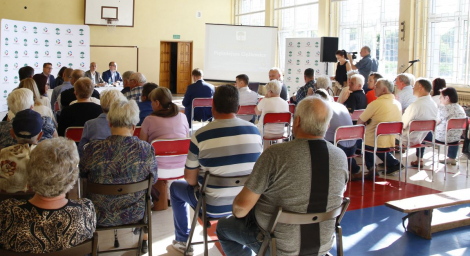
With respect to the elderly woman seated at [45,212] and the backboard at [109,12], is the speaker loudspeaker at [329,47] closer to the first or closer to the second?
the backboard at [109,12]

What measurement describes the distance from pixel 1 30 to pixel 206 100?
6.26 m

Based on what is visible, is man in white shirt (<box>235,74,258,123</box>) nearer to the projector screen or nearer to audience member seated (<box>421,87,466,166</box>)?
audience member seated (<box>421,87,466,166</box>)

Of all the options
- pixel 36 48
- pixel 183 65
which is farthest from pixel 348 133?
pixel 183 65

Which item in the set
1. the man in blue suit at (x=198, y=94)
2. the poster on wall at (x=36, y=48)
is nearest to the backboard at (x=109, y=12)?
the poster on wall at (x=36, y=48)

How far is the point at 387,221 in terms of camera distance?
14.4 feet

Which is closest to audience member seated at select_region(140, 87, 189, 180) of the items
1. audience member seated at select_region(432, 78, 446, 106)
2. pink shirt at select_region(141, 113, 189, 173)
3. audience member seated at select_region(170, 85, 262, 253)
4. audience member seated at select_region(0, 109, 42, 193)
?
pink shirt at select_region(141, 113, 189, 173)

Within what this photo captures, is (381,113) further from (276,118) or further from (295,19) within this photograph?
(295,19)

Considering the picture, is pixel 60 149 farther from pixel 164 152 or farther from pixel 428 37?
pixel 428 37

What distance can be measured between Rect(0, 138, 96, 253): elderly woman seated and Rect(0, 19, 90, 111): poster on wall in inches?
401

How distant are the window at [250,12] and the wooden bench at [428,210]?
13.1 metres

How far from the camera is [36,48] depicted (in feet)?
38.9

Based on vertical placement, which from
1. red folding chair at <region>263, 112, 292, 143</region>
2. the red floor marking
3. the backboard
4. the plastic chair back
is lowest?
the red floor marking

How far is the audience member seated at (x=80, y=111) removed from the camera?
4453mm

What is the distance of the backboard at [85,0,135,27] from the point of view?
1555 cm
